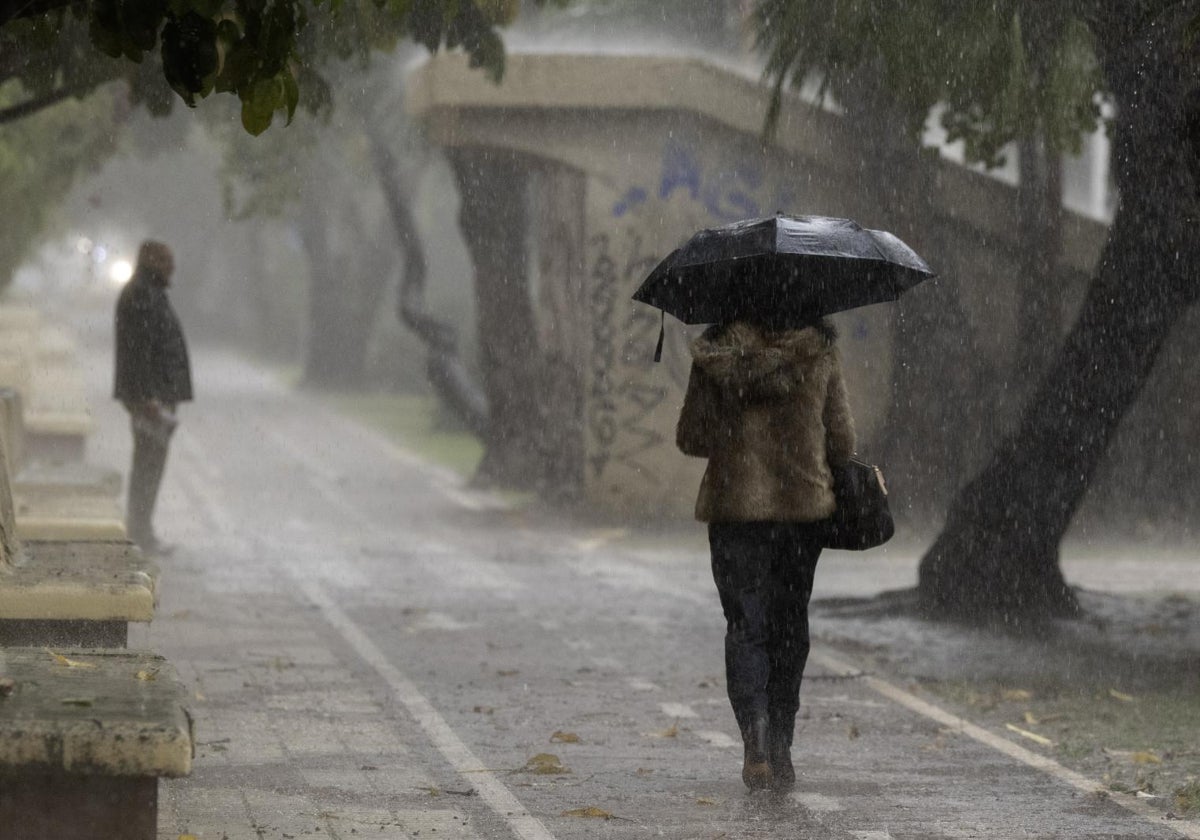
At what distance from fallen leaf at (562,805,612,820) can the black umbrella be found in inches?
62.9

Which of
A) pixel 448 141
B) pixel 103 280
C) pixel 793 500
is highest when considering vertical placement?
pixel 448 141

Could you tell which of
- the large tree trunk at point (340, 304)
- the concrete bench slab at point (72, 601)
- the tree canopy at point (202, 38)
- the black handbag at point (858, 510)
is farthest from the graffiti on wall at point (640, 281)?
the large tree trunk at point (340, 304)

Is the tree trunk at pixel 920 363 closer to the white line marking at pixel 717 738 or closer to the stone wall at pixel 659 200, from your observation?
the stone wall at pixel 659 200

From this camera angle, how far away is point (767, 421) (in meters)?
7.38

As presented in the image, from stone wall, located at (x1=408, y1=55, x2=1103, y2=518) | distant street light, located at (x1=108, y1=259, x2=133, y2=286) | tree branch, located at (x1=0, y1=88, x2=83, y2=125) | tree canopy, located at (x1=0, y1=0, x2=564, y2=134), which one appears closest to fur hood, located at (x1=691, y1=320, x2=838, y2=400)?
tree canopy, located at (x1=0, y1=0, x2=564, y2=134)

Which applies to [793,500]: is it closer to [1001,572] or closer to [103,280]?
[1001,572]

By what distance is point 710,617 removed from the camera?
501 inches

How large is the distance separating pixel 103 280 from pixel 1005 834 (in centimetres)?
10034

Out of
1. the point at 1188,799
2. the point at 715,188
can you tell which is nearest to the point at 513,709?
the point at 1188,799

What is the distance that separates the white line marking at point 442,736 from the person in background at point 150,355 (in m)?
2.39

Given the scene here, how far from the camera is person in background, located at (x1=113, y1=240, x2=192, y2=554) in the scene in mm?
14398

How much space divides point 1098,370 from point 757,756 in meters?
4.98

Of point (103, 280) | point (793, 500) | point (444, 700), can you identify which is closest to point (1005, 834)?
point (793, 500)

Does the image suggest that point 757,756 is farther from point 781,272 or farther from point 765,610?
point 781,272
